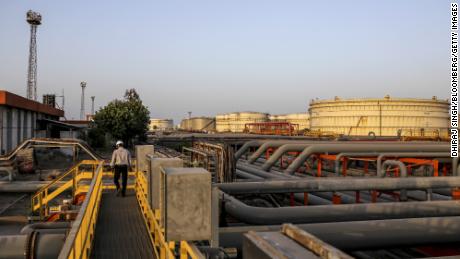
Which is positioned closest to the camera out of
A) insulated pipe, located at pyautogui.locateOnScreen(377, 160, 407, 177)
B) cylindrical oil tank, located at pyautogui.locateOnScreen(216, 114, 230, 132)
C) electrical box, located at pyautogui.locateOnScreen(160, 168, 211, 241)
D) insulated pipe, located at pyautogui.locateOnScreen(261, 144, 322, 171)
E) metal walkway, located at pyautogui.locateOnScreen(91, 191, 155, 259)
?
electrical box, located at pyautogui.locateOnScreen(160, 168, 211, 241)

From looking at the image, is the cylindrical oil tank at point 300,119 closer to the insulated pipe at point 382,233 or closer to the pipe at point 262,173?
the pipe at point 262,173

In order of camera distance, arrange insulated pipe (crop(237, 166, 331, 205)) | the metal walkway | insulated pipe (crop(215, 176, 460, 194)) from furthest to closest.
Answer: insulated pipe (crop(237, 166, 331, 205)) → insulated pipe (crop(215, 176, 460, 194)) → the metal walkway

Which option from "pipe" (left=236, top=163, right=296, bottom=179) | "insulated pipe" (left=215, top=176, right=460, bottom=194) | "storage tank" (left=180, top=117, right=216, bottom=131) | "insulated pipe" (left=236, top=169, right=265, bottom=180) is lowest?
"insulated pipe" (left=236, top=169, right=265, bottom=180)

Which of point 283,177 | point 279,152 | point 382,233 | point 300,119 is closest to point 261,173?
point 283,177

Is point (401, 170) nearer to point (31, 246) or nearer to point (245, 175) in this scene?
point (245, 175)

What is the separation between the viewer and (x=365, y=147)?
14.3 metres

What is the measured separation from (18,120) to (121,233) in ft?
87.1

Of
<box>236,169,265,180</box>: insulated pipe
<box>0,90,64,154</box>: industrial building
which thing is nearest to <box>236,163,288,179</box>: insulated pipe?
<box>236,169,265,180</box>: insulated pipe

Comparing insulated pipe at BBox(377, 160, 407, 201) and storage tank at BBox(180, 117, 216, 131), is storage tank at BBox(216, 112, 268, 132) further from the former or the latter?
insulated pipe at BBox(377, 160, 407, 201)

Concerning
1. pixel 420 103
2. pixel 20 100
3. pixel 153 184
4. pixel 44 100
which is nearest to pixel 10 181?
pixel 20 100

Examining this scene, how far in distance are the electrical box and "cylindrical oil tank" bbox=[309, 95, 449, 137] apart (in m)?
45.7

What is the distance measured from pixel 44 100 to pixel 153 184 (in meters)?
48.2

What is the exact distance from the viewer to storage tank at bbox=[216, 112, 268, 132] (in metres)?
86.4

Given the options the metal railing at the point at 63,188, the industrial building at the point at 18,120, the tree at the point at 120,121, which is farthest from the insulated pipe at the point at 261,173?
the tree at the point at 120,121
